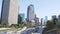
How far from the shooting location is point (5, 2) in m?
39.5

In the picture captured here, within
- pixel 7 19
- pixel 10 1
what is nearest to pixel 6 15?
pixel 7 19

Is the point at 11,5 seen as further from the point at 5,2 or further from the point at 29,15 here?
the point at 29,15

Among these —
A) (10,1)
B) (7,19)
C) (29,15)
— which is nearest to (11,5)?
(10,1)

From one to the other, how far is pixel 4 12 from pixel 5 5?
1.82 m

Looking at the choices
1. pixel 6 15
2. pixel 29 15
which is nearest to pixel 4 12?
pixel 6 15

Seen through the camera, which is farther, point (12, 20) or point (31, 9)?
point (31, 9)

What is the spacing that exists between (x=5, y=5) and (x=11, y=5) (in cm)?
147

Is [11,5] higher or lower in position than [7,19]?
higher

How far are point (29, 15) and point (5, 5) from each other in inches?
1641

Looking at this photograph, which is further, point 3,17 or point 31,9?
point 31,9

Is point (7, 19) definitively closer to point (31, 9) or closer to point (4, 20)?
point (4, 20)

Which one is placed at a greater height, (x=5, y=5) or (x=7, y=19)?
(x=5, y=5)

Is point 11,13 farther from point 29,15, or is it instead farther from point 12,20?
point 29,15

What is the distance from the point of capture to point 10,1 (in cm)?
3853
